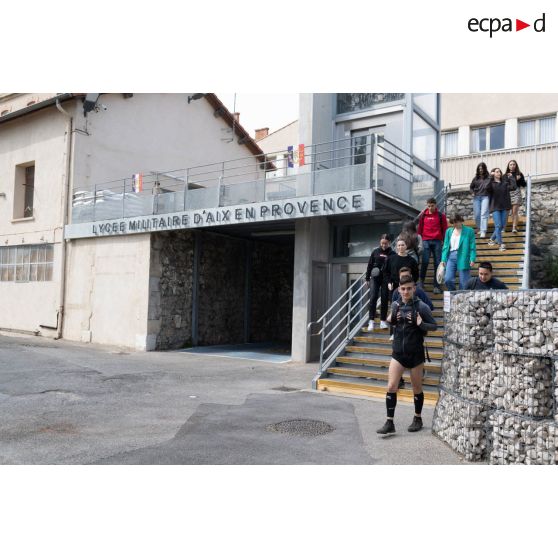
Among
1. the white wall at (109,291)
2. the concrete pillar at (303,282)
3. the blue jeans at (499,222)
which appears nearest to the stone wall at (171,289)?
the white wall at (109,291)

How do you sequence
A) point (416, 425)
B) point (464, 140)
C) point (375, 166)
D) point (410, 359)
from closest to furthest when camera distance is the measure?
point (410, 359) → point (416, 425) → point (375, 166) → point (464, 140)

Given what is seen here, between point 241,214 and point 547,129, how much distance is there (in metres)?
11.2

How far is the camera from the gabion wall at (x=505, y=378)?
461 centimetres

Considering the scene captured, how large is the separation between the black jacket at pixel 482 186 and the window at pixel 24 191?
14853 millimetres

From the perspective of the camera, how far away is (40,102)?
17.5m

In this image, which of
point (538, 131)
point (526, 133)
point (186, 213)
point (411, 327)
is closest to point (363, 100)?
point (186, 213)

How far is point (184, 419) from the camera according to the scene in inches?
272

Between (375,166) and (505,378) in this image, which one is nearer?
(505,378)

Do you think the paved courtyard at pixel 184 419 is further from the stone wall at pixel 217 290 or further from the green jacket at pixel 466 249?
the stone wall at pixel 217 290

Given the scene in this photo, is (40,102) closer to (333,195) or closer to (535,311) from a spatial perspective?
(333,195)

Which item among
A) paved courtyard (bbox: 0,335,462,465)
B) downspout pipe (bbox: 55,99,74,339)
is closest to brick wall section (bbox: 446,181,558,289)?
paved courtyard (bbox: 0,335,462,465)

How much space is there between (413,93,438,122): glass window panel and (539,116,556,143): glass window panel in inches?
215

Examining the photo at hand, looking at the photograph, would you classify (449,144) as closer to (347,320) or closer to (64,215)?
(347,320)

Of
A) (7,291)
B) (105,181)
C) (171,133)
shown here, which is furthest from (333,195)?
(7,291)
